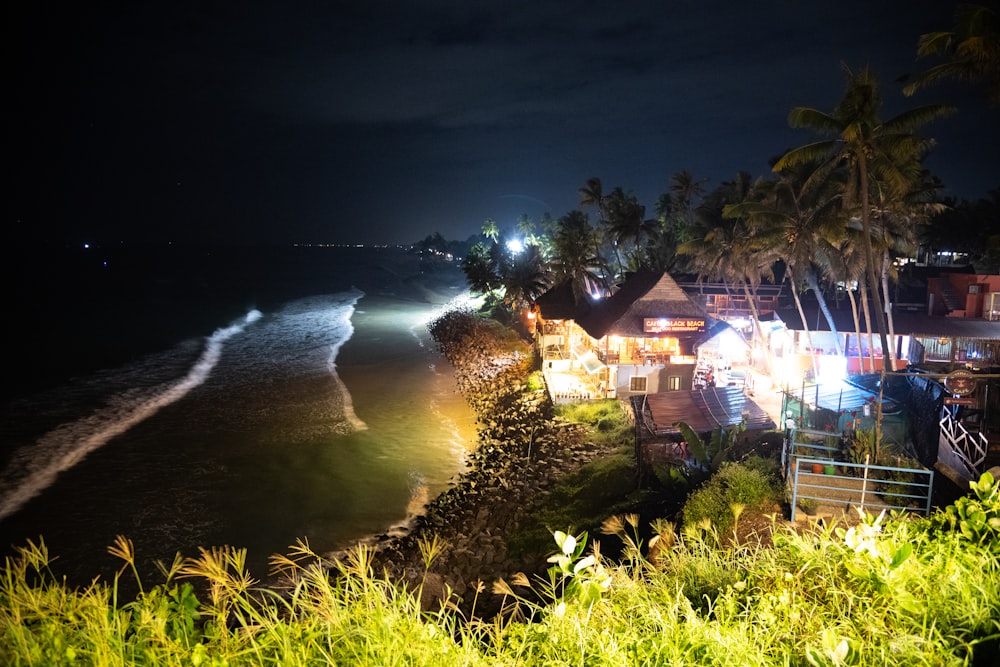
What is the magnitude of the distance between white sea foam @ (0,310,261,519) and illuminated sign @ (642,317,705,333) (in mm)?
20167

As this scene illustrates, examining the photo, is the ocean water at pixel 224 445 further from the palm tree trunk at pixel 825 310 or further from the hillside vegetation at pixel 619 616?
the palm tree trunk at pixel 825 310

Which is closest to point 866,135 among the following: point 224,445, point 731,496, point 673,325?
point 673,325

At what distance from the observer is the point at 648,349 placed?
2181cm

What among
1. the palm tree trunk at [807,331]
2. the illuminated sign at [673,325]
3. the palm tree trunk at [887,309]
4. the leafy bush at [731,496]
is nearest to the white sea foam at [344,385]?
the illuminated sign at [673,325]

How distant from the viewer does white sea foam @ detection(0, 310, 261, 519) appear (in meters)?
15.4

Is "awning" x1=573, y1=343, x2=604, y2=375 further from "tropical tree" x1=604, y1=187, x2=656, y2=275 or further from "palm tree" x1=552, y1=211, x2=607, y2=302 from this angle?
"tropical tree" x1=604, y1=187, x2=656, y2=275

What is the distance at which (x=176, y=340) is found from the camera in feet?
142

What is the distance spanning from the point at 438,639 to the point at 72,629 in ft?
7.48

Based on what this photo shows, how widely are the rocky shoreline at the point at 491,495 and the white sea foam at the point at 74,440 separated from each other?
11.1 meters

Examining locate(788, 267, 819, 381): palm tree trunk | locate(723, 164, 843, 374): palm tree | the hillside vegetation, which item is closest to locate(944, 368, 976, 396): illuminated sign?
the hillside vegetation

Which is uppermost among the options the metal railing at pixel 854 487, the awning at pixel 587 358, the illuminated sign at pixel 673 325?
the illuminated sign at pixel 673 325

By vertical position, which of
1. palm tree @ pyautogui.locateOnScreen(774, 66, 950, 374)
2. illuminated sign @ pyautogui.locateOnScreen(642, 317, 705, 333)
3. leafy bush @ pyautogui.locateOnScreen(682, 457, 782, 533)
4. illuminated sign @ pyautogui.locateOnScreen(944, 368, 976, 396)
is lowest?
leafy bush @ pyautogui.locateOnScreen(682, 457, 782, 533)

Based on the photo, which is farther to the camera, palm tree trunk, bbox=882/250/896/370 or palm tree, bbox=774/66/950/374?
palm tree trunk, bbox=882/250/896/370

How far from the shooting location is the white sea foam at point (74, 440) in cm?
1539
